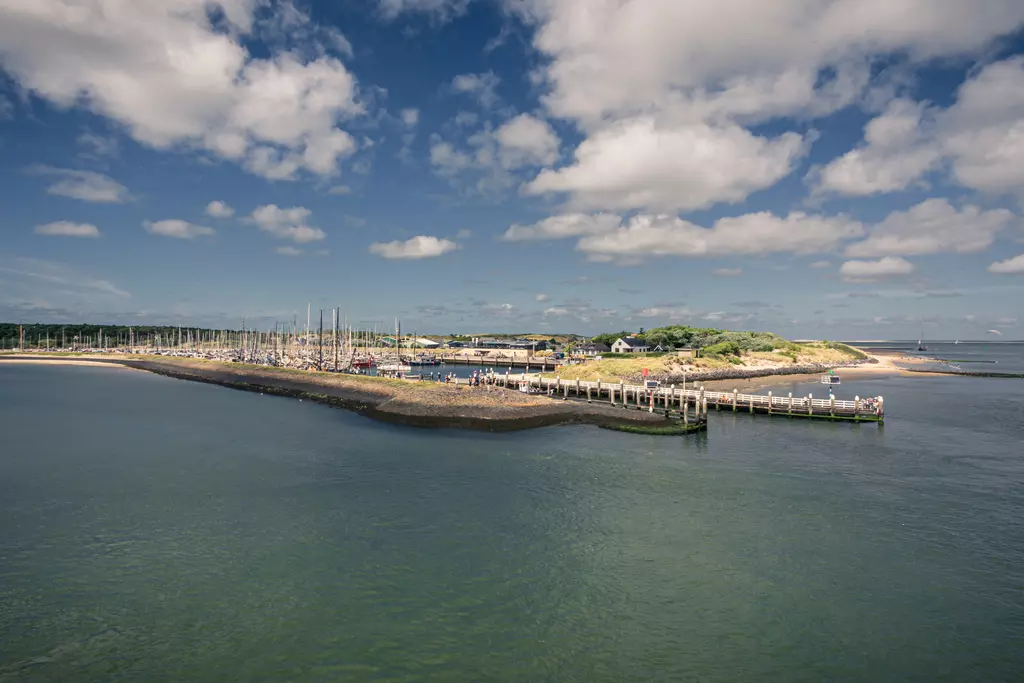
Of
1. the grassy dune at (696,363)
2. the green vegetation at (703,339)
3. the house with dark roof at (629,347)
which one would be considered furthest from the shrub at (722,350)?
the house with dark roof at (629,347)

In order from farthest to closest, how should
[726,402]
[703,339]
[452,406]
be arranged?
[703,339] < [726,402] < [452,406]

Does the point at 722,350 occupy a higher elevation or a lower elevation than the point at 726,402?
higher

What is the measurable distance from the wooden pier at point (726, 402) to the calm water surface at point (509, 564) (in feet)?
45.7

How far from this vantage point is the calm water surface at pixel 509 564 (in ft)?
48.0

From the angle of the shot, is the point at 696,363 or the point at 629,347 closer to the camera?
the point at 696,363

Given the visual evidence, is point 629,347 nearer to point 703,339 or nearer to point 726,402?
point 703,339

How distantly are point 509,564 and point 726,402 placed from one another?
4947 cm

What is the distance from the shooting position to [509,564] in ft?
65.8

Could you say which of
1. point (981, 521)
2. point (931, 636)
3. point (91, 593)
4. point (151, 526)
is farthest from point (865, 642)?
point (151, 526)

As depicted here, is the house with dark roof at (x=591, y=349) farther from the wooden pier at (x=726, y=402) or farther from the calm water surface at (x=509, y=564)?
the calm water surface at (x=509, y=564)

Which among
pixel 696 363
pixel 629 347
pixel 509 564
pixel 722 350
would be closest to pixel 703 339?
pixel 629 347

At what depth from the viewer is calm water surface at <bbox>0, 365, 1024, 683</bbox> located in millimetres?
14641

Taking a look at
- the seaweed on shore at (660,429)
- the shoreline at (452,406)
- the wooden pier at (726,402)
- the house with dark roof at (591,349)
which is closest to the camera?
the seaweed on shore at (660,429)

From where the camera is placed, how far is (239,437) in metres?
45.2
